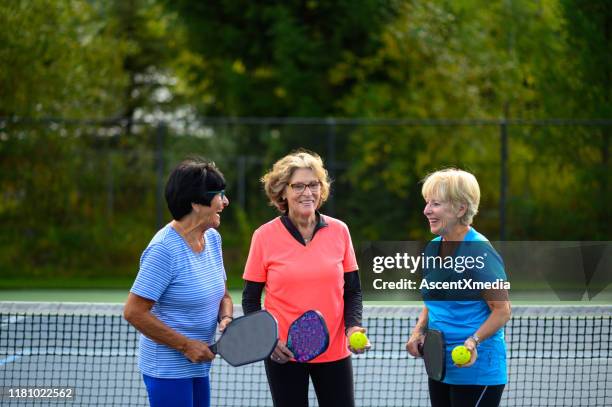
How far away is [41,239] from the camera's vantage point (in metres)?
12.6

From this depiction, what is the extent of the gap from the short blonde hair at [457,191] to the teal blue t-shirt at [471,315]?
0.33ft

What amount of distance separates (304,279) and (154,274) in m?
0.63

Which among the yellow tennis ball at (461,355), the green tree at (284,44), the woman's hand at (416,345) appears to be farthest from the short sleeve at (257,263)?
the green tree at (284,44)

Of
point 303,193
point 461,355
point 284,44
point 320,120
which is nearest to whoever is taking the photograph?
point 461,355

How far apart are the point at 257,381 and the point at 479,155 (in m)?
8.33

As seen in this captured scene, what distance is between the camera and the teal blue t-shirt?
340 centimetres

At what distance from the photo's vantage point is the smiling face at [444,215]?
3.49 meters

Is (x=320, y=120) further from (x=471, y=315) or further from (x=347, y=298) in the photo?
(x=471, y=315)

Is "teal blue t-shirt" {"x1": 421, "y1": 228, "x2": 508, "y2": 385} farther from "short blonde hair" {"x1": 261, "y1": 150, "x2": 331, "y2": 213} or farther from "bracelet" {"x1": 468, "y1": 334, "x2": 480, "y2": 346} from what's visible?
"short blonde hair" {"x1": 261, "y1": 150, "x2": 331, "y2": 213}

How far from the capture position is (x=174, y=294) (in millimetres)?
3393

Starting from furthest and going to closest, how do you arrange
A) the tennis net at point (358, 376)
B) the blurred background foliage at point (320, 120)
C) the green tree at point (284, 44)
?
the green tree at point (284, 44)
the blurred background foliage at point (320, 120)
the tennis net at point (358, 376)

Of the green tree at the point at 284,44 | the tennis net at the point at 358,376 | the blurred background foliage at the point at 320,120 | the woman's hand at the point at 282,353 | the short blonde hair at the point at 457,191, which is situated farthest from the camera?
the green tree at the point at 284,44

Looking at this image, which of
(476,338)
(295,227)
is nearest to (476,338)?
(476,338)

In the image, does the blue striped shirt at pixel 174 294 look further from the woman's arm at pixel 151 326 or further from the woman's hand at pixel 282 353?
the woman's hand at pixel 282 353
